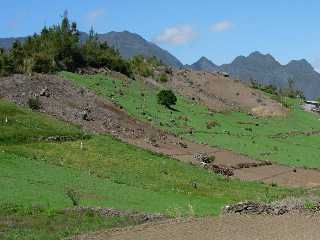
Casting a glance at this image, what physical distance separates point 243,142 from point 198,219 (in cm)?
4268

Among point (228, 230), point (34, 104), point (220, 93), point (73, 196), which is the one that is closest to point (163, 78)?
point (220, 93)

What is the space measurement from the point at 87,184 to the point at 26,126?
53.0 feet

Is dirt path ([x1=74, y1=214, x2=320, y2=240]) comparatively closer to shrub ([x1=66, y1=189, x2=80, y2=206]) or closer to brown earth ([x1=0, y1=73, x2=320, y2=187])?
shrub ([x1=66, y1=189, x2=80, y2=206])

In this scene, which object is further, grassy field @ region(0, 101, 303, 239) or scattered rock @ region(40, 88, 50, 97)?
scattered rock @ region(40, 88, 50, 97)

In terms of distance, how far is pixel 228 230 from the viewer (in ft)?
77.9

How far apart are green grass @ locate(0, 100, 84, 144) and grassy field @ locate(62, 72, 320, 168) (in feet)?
54.9

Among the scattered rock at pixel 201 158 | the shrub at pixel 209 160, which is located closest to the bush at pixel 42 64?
the scattered rock at pixel 201 158

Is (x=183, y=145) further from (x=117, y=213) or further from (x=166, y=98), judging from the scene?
(x=117, y=213)

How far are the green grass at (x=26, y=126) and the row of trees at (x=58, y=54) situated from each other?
1477 cm

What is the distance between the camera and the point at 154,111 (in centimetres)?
7631

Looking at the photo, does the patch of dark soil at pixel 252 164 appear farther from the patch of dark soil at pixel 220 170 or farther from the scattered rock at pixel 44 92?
the scattered rock at pixel 44 92

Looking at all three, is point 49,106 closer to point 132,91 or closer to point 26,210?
point 132,91

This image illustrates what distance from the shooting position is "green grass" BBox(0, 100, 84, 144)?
47.4 metres

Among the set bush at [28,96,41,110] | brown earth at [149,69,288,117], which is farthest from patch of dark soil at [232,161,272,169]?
brown earth at [149,69,288,117]
